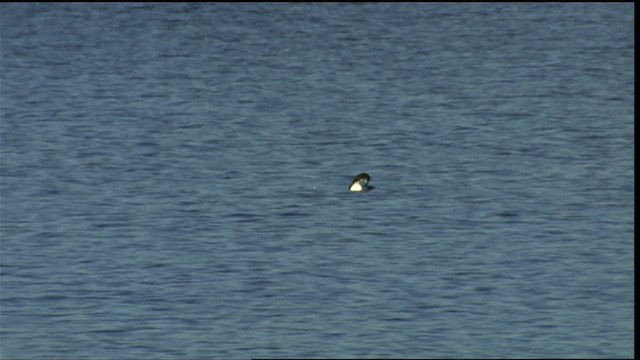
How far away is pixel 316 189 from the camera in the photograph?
19891mm

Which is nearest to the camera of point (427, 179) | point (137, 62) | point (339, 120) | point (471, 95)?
point (427, 179)

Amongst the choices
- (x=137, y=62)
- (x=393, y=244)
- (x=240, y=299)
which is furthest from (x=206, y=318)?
(x=137, y=62)

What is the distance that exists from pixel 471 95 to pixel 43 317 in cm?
1218

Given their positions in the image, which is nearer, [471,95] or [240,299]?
[240,299]

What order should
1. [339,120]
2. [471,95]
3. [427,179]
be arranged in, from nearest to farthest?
[427,179]
[339,120]
[471,95]

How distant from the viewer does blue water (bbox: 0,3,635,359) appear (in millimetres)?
14445

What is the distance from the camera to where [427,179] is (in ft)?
66.4

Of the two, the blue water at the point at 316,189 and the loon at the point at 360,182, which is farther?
the loon at the point at 360,182

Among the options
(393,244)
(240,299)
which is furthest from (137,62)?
(240,299)

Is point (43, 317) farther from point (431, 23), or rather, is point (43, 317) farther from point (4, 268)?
point (431, 23)

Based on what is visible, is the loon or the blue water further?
the loon

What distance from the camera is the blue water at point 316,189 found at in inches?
569

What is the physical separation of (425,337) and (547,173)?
686cm

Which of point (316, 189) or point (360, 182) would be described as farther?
point (316, 189)
